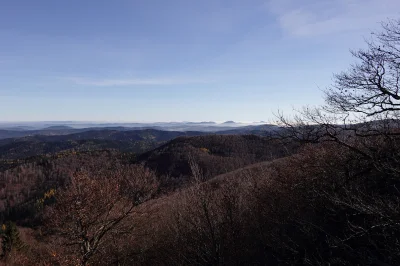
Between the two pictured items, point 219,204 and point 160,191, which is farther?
point 160,191

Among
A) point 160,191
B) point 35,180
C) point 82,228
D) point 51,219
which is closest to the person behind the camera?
point 82,228

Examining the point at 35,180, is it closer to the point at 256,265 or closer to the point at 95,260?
the point at 95,260

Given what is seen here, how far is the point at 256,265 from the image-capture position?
14.7 metres

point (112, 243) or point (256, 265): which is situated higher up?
point (256, 265)

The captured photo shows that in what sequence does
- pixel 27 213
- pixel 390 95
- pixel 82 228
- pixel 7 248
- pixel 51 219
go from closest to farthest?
pixel 390 95, pixel 82 228, pixel 51 219, pixel 7 248, pixel 27 213

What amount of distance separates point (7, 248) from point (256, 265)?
34.6m

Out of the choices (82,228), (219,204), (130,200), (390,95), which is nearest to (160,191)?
(130,200)

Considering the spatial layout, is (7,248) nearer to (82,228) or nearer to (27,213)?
(82,228)

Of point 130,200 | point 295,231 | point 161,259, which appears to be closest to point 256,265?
point 295,231

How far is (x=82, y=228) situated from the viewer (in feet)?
67.8

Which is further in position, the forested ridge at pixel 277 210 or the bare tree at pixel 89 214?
the bare tree at pixel 89 214

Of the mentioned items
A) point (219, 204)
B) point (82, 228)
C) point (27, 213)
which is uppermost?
point (219, 204)

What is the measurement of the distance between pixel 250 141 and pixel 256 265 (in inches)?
5783

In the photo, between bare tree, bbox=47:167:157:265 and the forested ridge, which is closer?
the forested ridge
